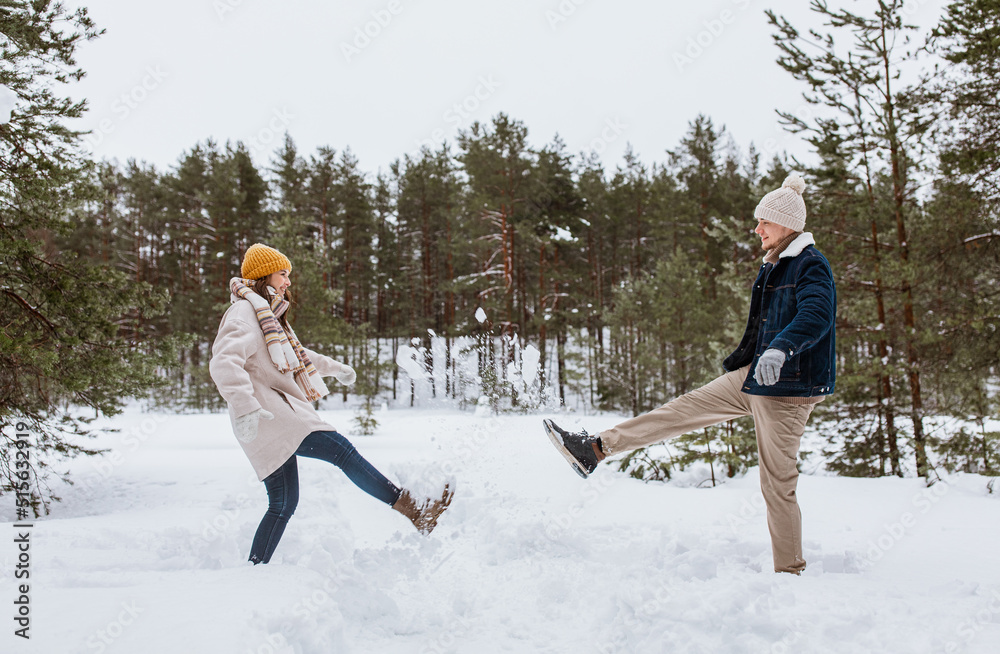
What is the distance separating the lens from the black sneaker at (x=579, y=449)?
3219mm

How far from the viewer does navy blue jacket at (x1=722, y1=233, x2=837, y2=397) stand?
8.69 ft

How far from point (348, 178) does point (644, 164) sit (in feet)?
49.9

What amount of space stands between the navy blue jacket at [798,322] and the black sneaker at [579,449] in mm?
932

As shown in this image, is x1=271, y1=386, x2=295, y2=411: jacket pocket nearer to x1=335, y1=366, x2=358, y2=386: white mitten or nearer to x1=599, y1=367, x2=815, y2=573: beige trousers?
x1=335, y1=366, x2=358, y2=386: white mitten

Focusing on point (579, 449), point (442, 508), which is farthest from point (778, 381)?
point (442, 508)

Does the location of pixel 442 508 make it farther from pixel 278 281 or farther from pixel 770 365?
pixel 770 365

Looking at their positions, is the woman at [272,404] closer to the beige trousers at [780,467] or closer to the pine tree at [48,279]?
the beige trousers at [780,467]

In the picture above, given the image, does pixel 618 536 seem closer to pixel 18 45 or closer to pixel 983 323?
pixel 983 323

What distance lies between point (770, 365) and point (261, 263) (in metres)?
2.88

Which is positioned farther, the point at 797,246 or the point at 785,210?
the point at 785,210

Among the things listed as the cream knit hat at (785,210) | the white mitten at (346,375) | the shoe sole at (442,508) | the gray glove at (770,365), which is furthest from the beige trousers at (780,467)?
the white mitten at (346,375)

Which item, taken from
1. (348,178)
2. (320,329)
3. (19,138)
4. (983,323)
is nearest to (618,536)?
(983,323)

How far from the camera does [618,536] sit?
151 inches

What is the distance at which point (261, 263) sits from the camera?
326 centimetres
